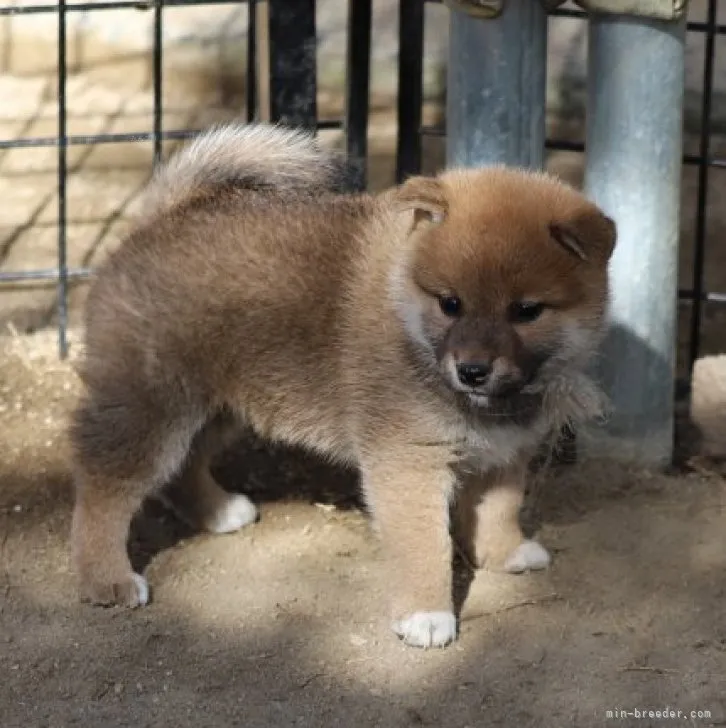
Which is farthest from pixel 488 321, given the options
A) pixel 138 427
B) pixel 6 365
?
pixel 6 365

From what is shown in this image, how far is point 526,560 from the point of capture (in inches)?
174

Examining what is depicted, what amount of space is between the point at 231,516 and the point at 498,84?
1.51 meters

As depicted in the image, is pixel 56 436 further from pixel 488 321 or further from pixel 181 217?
pixel 488 321

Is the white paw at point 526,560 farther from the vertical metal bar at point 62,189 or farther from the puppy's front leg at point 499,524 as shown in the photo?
the vertical metal bar at point 62,189

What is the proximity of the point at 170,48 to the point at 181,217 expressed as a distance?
3.52m

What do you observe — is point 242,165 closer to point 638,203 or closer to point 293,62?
point 293,62

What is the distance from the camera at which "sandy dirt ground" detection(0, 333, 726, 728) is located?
381cm

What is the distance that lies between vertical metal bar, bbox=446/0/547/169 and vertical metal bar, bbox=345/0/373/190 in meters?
0.74

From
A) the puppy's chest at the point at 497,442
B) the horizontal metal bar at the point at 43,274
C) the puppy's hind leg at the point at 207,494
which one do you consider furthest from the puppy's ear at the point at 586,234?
the horizontal metal bar at the point at 43,274

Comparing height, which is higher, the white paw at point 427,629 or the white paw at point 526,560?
the white paw at point 526,560

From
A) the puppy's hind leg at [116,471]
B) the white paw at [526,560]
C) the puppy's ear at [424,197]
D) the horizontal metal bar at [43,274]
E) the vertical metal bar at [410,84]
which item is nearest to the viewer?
the puppy's ear at [424,197]

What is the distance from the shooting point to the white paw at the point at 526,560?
443 cm

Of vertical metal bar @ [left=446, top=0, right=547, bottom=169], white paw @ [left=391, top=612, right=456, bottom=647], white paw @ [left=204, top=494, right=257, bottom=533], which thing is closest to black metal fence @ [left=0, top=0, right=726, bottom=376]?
vertical metal bar @ [left=446, top=0, right=547, bottom=169]

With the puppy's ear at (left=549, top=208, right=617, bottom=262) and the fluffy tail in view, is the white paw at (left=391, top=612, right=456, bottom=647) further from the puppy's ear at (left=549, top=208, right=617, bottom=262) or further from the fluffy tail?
the fluffy tail
